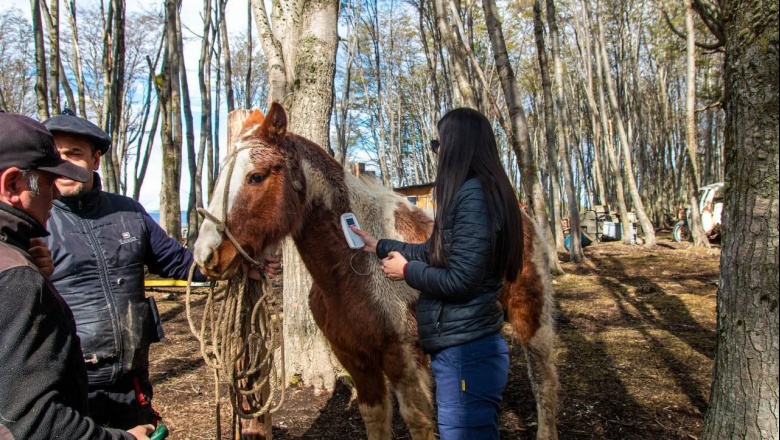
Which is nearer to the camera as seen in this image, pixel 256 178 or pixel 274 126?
pixel 256 178

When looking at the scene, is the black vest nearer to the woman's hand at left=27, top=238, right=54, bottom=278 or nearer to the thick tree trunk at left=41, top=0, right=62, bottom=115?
the woman's hand at left=27, top=238, right=54, bottom=278

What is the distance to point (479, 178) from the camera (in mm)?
2182

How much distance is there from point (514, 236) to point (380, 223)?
1.29 m

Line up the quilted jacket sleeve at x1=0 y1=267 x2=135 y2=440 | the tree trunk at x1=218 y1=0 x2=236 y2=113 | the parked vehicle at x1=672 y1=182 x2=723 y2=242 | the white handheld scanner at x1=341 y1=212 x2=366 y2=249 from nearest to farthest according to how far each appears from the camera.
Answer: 1. the quilted jacket sleeve at x1=0 y1=267 x2=135 y2=440
2. the white handheld scanner at x1=341 y1=212 x2=366 y2=249
3. the tree trunk at x1=218 y1=0 x2=236 y2=113
4. the parked vehicle at x1=672 y1=182 x2=723 y2=242

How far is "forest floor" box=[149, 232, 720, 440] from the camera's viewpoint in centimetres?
417

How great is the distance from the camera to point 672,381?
4.80 meters

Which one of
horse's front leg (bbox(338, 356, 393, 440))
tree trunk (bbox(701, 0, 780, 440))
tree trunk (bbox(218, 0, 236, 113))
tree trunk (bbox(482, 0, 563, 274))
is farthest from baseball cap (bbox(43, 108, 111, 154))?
tree trunk (bbox(218, 0, 236, 113))

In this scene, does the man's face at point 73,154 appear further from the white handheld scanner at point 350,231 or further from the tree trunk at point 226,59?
the tree trunk at point 226,59

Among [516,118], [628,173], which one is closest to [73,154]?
[516,118]

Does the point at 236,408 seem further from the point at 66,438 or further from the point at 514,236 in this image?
the point at 514,236

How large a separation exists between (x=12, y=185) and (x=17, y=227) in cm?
14

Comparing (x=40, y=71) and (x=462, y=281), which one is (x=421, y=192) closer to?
(x=40, y=71)

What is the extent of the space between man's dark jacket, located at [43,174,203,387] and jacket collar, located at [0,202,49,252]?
103 centimetres

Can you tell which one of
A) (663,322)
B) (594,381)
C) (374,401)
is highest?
(374,401)
